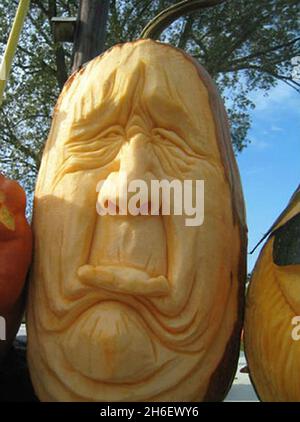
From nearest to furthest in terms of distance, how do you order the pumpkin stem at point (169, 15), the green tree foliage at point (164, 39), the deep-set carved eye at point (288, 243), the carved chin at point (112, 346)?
the carved chin at point (112, 346), the deep-set carved eye at point (288, 243), the pumpkin stem at point (169, 15), the green tree foliage at point (164, 39)

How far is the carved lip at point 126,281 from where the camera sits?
50.6 inches

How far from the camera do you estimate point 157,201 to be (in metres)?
1.38

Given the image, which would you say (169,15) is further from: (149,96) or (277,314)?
(277,314)

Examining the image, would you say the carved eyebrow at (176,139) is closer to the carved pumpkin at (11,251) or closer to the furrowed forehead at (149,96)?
the furrowed forehead at (149,96)

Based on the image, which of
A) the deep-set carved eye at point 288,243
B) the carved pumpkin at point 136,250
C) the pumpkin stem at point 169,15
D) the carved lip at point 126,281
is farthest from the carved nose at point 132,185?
the pumpkin stem at point 169,15

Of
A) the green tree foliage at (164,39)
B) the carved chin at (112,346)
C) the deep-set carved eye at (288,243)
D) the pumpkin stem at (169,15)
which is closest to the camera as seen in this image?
the carved chin at (112,346)

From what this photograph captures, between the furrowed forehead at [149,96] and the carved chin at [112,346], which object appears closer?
the carved chin at [112,346]

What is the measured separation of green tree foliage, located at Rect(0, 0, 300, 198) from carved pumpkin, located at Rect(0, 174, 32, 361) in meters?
4.80

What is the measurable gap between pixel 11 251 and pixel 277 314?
63 centimetres

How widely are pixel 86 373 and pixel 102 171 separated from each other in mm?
475

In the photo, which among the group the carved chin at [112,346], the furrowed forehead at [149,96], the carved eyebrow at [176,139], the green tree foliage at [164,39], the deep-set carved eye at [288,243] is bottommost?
the carved chin at [112,346]

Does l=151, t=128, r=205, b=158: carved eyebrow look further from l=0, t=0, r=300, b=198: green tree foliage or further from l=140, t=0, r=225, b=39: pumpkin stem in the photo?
l=0, t=0, r=300, b=198: green tree foliage

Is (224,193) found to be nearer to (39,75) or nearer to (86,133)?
(86,133)
